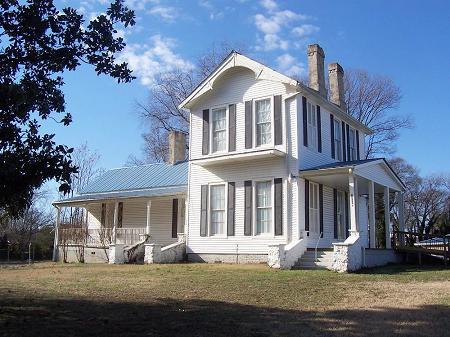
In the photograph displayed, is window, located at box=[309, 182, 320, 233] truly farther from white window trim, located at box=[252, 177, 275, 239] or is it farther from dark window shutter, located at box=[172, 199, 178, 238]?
dark window shutter, located at box=[172, 199, 178, 238]

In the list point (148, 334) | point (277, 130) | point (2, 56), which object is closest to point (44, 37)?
point (2, 56)

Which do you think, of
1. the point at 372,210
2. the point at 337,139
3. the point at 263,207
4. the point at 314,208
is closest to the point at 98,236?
the point at 263,207

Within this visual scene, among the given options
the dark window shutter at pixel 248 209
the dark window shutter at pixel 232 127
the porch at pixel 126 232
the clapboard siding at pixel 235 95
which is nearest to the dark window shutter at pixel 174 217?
the porch at pixel 126 232

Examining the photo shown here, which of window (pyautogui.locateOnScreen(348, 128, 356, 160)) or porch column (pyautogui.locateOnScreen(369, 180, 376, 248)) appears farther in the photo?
window (pyautogui.locateOnScreen(348, 128, 356, 160))

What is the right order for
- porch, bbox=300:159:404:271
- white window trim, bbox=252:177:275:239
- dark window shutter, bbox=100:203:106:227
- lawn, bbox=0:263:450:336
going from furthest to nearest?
dark window shutter, bbox=100:203:106:227, white window trim, bbox=252:177:275:239, porch, bbox=300:159:404:271, lawn, bbox=0:263:450:336

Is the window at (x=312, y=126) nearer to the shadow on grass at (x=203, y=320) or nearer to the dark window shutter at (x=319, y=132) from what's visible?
the dark window shutter at (x=319, y=132)

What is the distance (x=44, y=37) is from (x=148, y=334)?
5.07 m

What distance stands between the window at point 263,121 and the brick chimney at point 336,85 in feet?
23.8

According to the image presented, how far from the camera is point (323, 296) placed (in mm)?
10820

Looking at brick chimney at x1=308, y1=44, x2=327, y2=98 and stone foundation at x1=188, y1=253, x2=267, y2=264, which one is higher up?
brick chimney at x1=308, y1=44, x2=327, y2=98

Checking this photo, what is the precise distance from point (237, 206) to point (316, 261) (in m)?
4.33

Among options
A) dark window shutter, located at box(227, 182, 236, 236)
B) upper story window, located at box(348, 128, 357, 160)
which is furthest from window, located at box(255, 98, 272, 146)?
upper story window, located at box(348, 128, 357, 160)

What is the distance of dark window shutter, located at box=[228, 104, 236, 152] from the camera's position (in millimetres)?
21000

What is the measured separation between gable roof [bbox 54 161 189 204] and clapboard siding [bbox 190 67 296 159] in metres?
2.99
